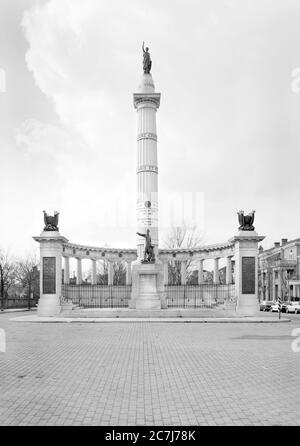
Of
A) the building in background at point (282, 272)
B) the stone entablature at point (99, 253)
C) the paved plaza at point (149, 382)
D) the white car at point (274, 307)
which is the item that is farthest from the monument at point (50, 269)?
the building in background at point (282, 272)

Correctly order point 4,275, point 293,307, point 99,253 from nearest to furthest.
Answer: point 293,307 → point 99,253 → point 4,275

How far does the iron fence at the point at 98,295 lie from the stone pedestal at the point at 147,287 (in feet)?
23.3

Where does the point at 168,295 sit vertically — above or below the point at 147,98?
below

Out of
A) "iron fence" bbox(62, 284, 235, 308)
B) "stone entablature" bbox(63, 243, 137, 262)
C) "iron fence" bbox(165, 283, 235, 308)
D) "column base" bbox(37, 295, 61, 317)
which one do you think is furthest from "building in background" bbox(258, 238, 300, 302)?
"column base" bbox(37, 295, 61, 317)

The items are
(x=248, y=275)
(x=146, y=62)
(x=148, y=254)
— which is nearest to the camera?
(x=248, y=275)

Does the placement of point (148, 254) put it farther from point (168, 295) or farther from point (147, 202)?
point (168, 295)

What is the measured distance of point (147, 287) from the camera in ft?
115

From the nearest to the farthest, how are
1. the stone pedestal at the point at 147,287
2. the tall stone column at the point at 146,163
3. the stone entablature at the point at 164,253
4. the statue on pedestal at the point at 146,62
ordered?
the stone pedestal at the point at 147,287, the tall stone column at the point at 146,163, the statue on pedestal at the point at 146,62, the stone entablature at the point at 164,253

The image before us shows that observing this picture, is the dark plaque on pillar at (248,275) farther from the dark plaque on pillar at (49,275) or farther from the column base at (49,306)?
the dark plaque on pillar at (49,275)

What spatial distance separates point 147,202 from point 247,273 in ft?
33.0

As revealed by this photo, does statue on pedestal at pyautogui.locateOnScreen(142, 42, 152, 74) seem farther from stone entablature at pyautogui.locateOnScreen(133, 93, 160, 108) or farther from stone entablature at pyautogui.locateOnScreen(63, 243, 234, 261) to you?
stone entablature at pyautogui.locateOnScreen(63, 243, 234, 261)

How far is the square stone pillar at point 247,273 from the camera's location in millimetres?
34312

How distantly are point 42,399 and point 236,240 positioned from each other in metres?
28.5

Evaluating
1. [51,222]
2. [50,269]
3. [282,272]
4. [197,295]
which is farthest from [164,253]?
[282,272]
